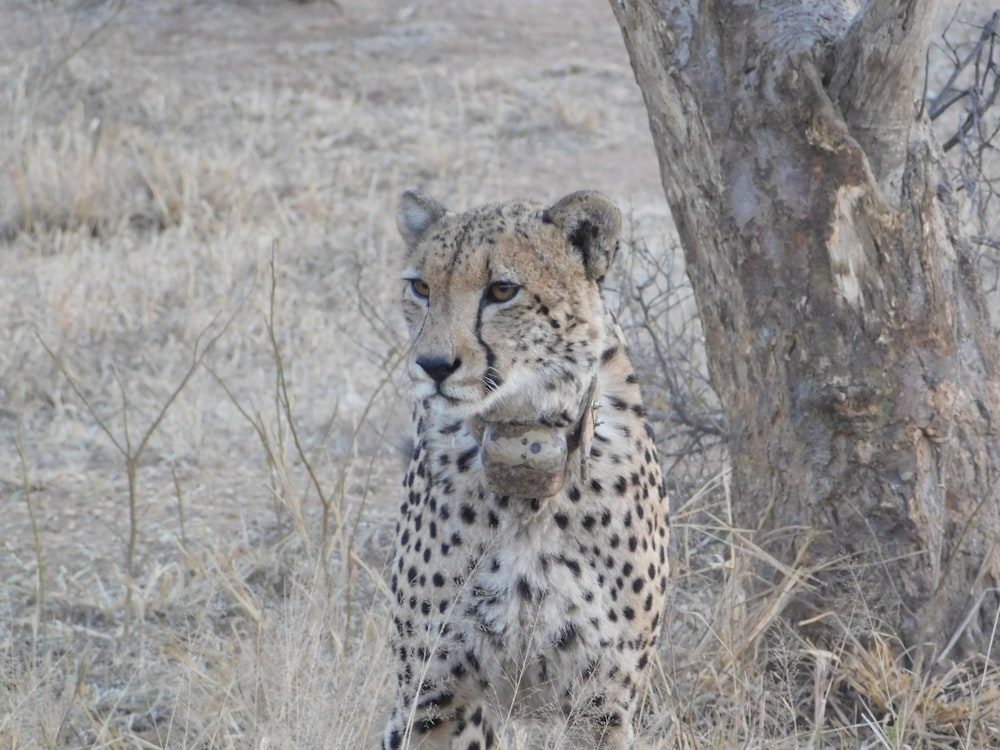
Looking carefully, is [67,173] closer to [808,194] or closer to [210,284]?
[210,284]

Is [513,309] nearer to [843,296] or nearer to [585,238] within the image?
[585,238]

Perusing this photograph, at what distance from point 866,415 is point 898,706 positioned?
0.56m

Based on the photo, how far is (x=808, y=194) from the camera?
2.75 meters

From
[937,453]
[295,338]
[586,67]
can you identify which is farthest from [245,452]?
[586,67]

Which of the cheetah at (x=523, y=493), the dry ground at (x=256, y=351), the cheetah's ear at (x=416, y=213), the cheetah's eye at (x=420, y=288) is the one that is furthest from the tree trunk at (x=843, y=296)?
the cheetah's eye at (x=420, y=288)

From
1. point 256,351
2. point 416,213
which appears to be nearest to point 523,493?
point 416,213

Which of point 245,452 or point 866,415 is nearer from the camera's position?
point 866,415

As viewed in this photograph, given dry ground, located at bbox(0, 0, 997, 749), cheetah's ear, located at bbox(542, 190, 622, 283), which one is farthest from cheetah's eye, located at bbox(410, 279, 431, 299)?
dry ground, located at bbox(0, 0, 997, 749)

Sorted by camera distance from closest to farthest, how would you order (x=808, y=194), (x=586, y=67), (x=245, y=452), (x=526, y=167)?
(x=808, y=194), (x=245, y=452), (x=526, y=167), (x=586, y=67)

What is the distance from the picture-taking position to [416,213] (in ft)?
8.43

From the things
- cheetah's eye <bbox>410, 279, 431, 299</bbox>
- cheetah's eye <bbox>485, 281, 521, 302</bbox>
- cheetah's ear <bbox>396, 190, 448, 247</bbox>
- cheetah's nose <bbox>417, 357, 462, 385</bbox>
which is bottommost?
cheetah's nose <bbox>417, 357, 462, 385</bbox>

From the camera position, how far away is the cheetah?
2.34m

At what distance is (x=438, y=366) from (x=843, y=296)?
36.4 inches

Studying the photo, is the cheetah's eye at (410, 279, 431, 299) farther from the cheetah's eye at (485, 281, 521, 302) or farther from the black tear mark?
the black tear mark
